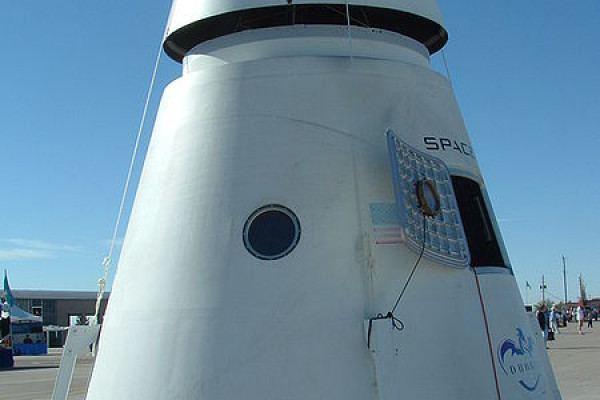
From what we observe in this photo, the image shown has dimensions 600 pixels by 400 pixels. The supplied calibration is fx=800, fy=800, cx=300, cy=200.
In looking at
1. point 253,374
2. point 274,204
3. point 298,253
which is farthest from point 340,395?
point 274,204

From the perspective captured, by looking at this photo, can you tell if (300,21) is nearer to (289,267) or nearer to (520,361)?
(289,267)

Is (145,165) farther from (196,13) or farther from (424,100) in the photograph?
(424,100)

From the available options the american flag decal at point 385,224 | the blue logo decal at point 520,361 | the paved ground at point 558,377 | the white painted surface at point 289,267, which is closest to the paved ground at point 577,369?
the paved ground at point 558,377

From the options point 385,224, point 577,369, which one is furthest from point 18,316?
point 385,224

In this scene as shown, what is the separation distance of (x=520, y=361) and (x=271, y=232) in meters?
2.17

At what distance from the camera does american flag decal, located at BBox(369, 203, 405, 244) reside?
18.6 ft

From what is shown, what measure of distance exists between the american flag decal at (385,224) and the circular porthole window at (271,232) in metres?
0.55

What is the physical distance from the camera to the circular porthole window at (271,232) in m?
5.62

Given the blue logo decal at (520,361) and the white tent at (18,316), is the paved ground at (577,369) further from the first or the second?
the white tent at (18,316)

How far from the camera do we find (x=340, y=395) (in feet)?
17.3

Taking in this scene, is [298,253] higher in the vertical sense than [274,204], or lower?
lower

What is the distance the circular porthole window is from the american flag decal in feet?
1.81

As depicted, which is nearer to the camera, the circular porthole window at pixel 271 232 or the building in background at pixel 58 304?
the circular porthole window at pixel 271 232

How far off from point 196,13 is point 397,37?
1.69m
